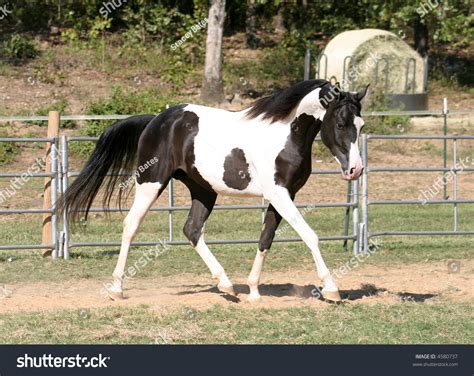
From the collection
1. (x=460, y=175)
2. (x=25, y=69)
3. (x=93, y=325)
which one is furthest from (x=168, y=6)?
(x=93, y=325)

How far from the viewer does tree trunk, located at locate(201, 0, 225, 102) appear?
18547 mm

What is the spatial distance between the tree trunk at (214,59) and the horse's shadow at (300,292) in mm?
9955

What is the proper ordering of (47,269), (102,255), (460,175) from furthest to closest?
(460,175) → (102,255) → (47,269)

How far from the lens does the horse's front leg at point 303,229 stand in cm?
759

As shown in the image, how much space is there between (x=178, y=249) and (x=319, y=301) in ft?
11.2

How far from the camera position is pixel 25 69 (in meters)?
19.3

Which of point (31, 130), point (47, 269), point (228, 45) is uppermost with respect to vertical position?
point (228, 45)

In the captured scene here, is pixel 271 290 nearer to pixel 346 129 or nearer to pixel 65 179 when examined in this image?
pixel 346 129

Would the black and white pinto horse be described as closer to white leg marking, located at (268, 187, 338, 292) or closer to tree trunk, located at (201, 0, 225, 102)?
white leg marking, located at (268, 187, 338, 292)

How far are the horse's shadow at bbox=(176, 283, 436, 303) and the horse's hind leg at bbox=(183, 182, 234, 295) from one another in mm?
192

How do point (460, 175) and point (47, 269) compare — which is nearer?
point (47, 269)

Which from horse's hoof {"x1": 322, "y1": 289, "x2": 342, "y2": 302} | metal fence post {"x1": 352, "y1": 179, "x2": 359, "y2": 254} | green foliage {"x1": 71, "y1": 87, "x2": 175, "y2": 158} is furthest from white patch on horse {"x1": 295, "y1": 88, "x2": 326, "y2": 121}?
green foliage {"x1": 71, "y1": 87, "x2": 175, "y2": 158}

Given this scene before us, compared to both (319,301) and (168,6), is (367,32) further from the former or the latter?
(319,301)
